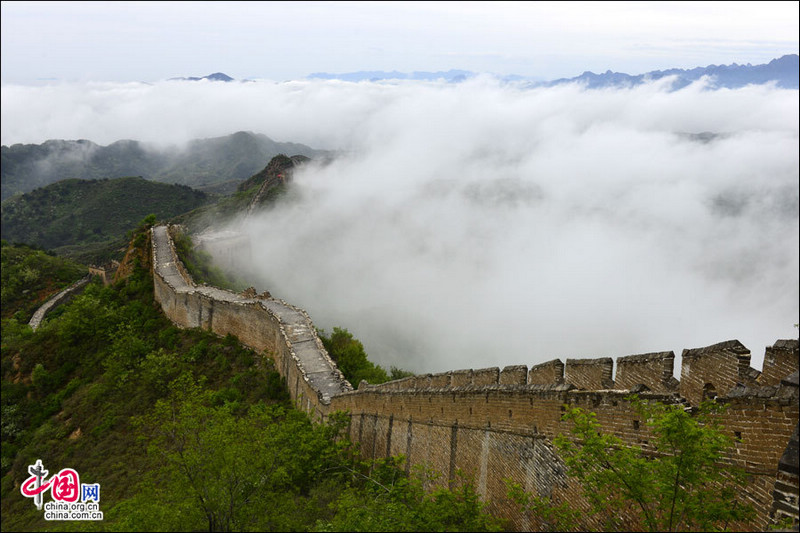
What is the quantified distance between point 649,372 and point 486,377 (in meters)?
4.07

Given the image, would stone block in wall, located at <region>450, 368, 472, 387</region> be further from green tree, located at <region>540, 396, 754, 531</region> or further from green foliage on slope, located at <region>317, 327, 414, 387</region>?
green foliage on slope, located at <region>317, 327, 414, 387</region>

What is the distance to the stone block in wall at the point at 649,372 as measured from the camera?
7.97 metres

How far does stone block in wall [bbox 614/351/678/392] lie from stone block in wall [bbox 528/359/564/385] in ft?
3.37

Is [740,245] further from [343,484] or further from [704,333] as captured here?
[343,484]

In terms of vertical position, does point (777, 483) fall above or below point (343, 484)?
above

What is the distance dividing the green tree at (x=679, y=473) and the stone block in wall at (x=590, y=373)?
1847 millimetres

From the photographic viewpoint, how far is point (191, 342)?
26141mm

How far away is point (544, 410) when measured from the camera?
370 inches

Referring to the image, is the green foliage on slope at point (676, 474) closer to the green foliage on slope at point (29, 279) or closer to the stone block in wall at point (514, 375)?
the stone block in wall at point (514, 375)

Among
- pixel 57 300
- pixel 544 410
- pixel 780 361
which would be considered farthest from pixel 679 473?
pixel 57 300

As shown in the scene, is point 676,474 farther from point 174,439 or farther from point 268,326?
point 268,326

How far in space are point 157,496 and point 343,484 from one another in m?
4.30

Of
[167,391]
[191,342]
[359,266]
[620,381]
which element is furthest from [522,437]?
[359,266]

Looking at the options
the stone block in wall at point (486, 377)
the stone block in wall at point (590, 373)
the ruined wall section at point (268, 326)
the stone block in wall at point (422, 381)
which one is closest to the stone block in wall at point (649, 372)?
the stone block in wall at point (590, 373)
